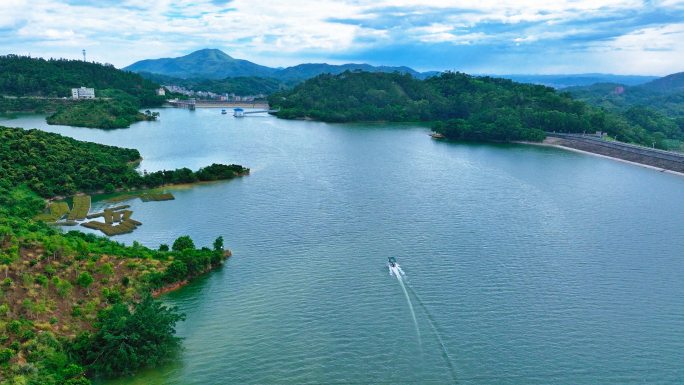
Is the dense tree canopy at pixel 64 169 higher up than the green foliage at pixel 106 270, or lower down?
higher up

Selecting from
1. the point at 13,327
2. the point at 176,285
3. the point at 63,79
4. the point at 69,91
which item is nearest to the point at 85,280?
the point at 13,327

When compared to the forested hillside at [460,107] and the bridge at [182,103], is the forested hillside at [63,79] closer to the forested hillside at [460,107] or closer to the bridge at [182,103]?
the bridge at [182,103]

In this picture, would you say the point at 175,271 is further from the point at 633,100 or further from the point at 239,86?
the point at 633,100

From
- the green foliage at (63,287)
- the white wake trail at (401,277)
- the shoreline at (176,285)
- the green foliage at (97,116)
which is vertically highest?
the green foliage at (97,116)

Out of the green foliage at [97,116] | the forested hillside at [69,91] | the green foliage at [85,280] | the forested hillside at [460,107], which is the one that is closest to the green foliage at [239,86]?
the forested hillside at [69,91]

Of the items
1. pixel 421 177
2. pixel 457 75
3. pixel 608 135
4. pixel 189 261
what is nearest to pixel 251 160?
pixel 421 177

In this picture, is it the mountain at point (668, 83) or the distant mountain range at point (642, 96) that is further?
the mountain at point (668, 83)

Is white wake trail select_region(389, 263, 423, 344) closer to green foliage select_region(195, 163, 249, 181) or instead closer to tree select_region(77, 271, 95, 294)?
tree select_region(77, 271, 95, 294)
